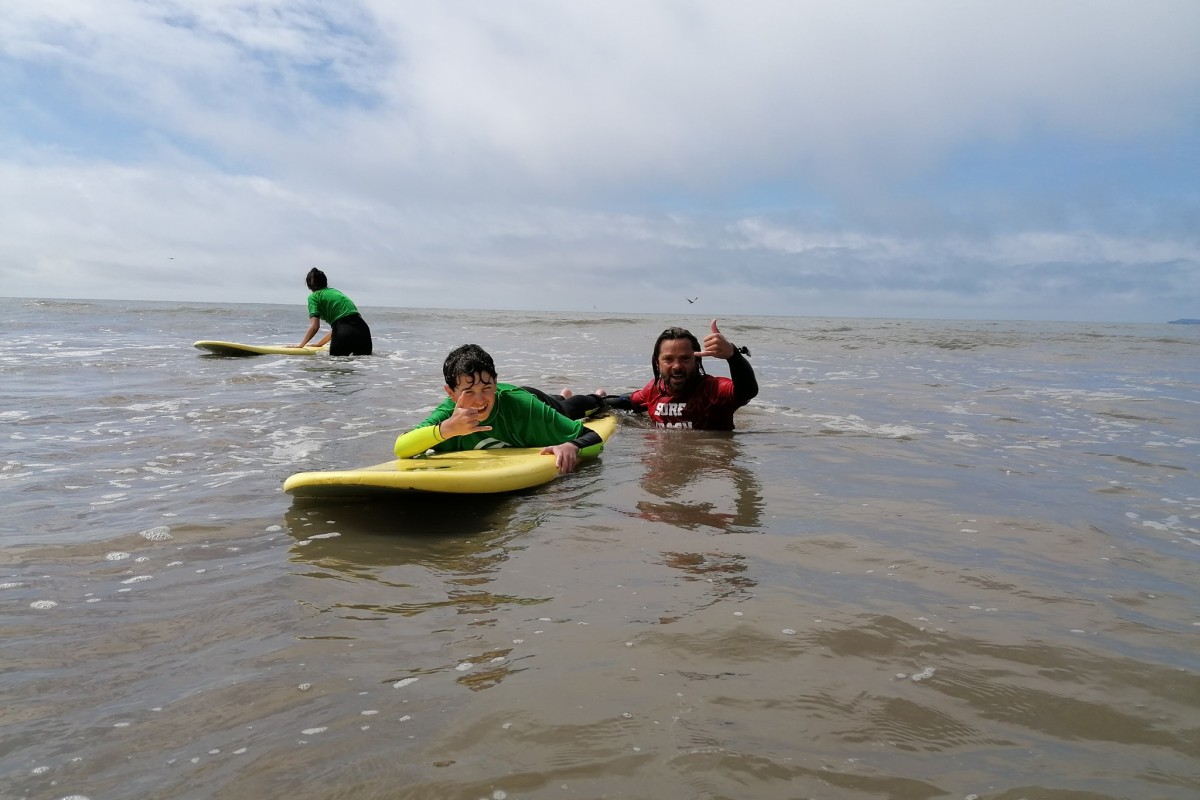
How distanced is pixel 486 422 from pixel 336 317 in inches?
386

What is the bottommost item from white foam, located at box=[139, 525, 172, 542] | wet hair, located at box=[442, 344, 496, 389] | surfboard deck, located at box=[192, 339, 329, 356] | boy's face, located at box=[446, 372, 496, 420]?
white foam, located at box=[139, 525, 172, 542]

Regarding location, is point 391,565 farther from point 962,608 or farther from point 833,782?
point 962,608

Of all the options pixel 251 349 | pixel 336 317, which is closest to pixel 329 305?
pixel 336 317

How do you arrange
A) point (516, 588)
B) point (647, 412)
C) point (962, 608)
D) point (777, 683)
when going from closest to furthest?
point (777, 683)
point (962, 608)
point (516, 588)
point (647, 412)

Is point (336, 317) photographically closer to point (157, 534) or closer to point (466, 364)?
point (466, 364)

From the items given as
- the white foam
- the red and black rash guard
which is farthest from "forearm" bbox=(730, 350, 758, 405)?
the white foam

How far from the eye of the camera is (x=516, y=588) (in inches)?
121

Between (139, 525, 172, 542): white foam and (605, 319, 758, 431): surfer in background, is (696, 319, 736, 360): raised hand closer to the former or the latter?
(605, 319, 758, 431): surfer in background

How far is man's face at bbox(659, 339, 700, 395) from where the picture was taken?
6992mm

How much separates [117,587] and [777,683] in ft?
8.89

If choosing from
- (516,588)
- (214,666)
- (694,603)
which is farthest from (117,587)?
(694,603)

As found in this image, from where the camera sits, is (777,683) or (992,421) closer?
(777,683)

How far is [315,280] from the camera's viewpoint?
13.5 meters

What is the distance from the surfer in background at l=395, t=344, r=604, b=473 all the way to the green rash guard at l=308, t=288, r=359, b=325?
927 cm
